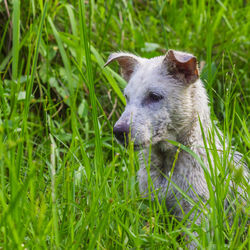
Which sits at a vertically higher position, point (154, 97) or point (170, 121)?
point (154, 97)

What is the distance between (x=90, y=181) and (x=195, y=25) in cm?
299

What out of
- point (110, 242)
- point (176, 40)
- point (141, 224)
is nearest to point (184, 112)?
point (141, 224)

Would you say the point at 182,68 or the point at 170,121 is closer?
the point at 170,121

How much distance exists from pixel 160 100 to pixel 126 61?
61cm

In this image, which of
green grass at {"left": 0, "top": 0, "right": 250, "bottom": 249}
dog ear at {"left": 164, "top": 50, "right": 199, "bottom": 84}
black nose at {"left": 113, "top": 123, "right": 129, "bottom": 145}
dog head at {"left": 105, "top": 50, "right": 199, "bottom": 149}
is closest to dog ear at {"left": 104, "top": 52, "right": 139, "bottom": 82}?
green grass at {"left": 0, "top": 0, "right": 250, "bottom": 249}

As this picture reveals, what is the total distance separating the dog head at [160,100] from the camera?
9.23 feet

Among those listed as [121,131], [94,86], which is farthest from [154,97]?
[94,86]

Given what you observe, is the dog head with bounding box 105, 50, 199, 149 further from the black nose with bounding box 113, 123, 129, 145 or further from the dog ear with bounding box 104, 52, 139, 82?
the dog ear with bounding box 104, 52, 139, 82

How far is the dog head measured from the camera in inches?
111

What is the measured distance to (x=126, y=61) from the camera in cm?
344

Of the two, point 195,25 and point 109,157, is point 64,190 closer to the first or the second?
point 109,157

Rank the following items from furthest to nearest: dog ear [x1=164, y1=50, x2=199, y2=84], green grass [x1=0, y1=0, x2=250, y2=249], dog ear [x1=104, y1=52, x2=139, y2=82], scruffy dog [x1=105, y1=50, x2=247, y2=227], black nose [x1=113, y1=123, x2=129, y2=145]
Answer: dog ear [x1=104, y1=52, x2=139, y2=82] → dog ear [x1=164, y1=50, x2=199, y2=84] → scruffy dog [x1=105, y1=50, x2=247, y2=227] → black nose [x1=113, y1=123, x2=129, y2=145] → green grass [x1=0, y1=0, x2=250, y2=249]

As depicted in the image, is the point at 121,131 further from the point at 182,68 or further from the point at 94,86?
the point at 94,86

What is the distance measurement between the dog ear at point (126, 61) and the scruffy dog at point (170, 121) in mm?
231
